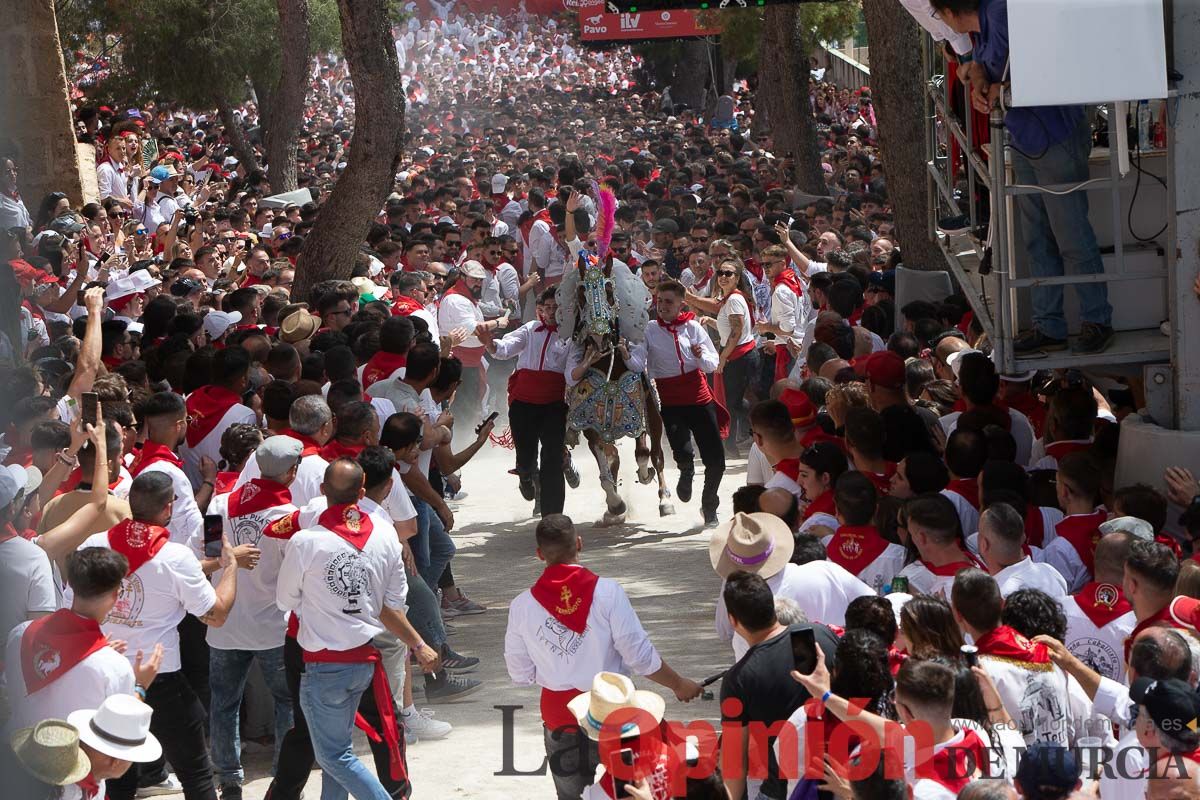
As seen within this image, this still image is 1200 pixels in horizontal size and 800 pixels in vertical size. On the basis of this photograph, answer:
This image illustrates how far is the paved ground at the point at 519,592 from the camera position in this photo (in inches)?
278

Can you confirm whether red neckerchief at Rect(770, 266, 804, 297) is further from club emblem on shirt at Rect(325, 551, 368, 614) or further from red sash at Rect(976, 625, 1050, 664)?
red sash at Rect(976, 625, 1050, 664)

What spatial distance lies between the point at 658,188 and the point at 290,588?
16.7 meters

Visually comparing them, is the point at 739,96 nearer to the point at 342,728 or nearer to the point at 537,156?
the point at 537,156

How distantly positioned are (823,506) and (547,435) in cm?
397

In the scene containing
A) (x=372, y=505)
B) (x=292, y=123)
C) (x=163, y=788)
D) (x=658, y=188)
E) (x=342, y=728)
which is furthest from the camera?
(x=658, y=188)

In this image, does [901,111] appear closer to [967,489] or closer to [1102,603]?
[967,489]

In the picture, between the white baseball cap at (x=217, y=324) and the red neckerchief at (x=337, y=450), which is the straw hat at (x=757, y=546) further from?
the white baseball cap at (x=217, y=324)

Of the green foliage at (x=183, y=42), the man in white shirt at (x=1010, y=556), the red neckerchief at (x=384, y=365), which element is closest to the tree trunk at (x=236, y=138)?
the green foliage at (x=183, y=42)

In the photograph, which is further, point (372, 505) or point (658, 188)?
point (658, 188)

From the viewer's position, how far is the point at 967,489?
6949mm

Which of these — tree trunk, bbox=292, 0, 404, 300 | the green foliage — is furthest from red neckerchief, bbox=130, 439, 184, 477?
the green foliage

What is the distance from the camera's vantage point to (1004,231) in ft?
20.9

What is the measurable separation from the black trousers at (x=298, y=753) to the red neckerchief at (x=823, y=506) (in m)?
2.15

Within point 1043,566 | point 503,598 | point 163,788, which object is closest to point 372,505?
point 163,788
